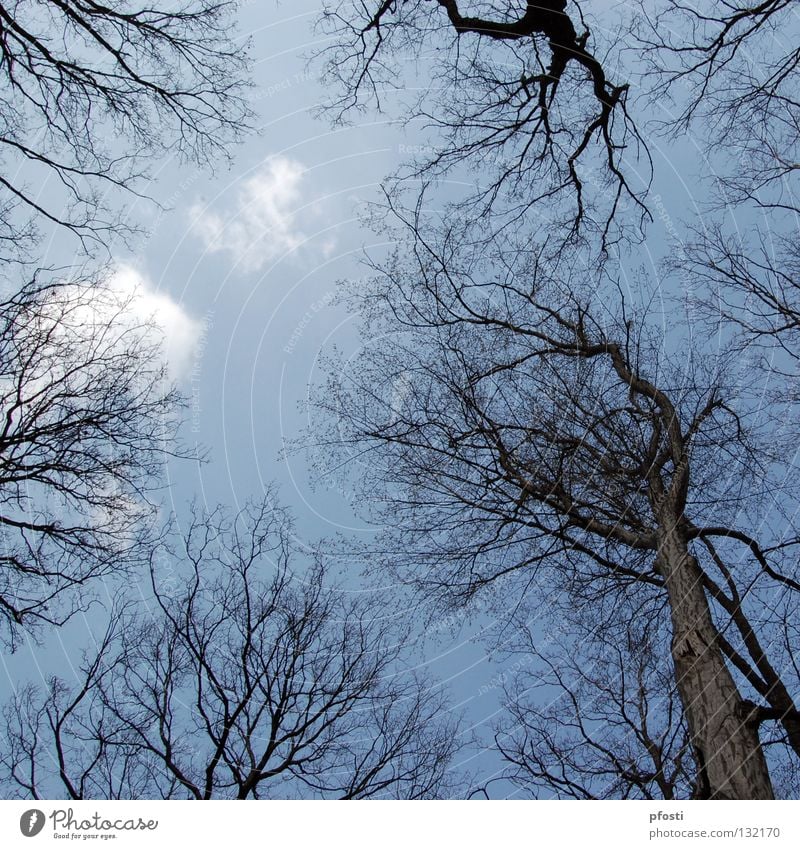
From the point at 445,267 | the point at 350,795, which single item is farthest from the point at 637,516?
the point at 350,795

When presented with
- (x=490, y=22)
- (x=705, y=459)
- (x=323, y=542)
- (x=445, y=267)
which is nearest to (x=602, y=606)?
(x=705, y=459)

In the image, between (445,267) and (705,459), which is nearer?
(705,459)

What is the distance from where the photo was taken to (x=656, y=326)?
23.9 ft

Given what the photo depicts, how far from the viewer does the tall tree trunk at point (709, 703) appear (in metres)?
4.23

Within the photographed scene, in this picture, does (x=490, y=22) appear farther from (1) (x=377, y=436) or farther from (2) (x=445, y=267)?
(1) (x=377, y=436)

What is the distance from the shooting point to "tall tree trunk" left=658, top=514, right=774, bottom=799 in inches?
166

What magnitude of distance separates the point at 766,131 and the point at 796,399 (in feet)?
8.93

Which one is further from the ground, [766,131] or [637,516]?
[766,131]

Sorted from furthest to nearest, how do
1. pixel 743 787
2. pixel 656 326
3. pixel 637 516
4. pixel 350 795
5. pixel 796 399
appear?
1. pixel 350 795
2. pixel 656 326
3. pixel 796 399
4. pixel 637 516
5. pixel 743 787

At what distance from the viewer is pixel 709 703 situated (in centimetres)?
459

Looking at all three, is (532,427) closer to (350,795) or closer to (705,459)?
(705,459)

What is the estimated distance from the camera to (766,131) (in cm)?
654
